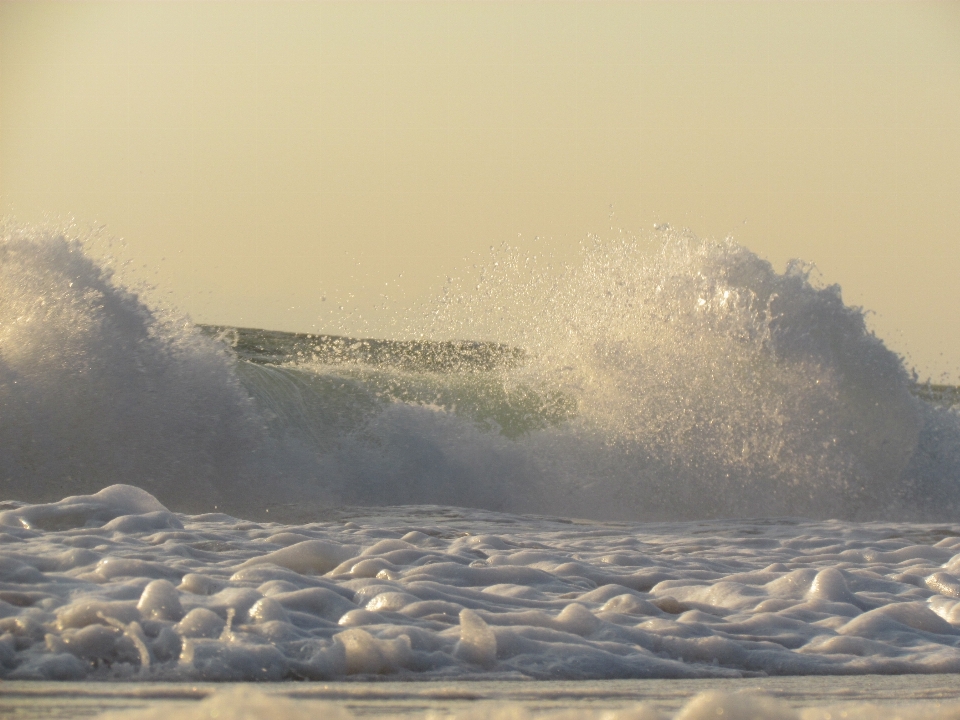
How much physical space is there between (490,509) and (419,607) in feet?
15.2

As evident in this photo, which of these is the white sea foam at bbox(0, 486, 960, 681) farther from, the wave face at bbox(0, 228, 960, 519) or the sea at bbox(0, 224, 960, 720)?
the wave face at bbox(0, 228, 960, 519)

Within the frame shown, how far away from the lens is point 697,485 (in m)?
8.02

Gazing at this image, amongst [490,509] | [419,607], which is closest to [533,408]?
[490,509]

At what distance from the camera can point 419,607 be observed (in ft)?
9.72

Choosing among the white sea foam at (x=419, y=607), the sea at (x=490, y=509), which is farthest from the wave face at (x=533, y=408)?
the white sea foam at (x=419, y=607)

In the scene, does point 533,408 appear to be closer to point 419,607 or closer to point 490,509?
point 490,509

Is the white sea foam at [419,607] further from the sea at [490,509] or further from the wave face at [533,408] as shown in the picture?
the wave face at [533,408]

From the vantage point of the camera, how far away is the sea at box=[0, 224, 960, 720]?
240 cm

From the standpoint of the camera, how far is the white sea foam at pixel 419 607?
8.03 ft

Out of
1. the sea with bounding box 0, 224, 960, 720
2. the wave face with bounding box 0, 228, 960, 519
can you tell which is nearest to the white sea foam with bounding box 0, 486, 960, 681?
the sea with bounding box 0, 224, 960, 720

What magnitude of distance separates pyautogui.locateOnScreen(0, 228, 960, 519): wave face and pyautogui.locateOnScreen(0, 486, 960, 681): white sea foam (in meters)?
2.77

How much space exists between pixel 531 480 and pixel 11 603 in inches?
216

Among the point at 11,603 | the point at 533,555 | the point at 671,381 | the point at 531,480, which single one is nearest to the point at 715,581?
the point at 533,555

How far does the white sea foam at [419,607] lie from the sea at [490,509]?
0.01m
